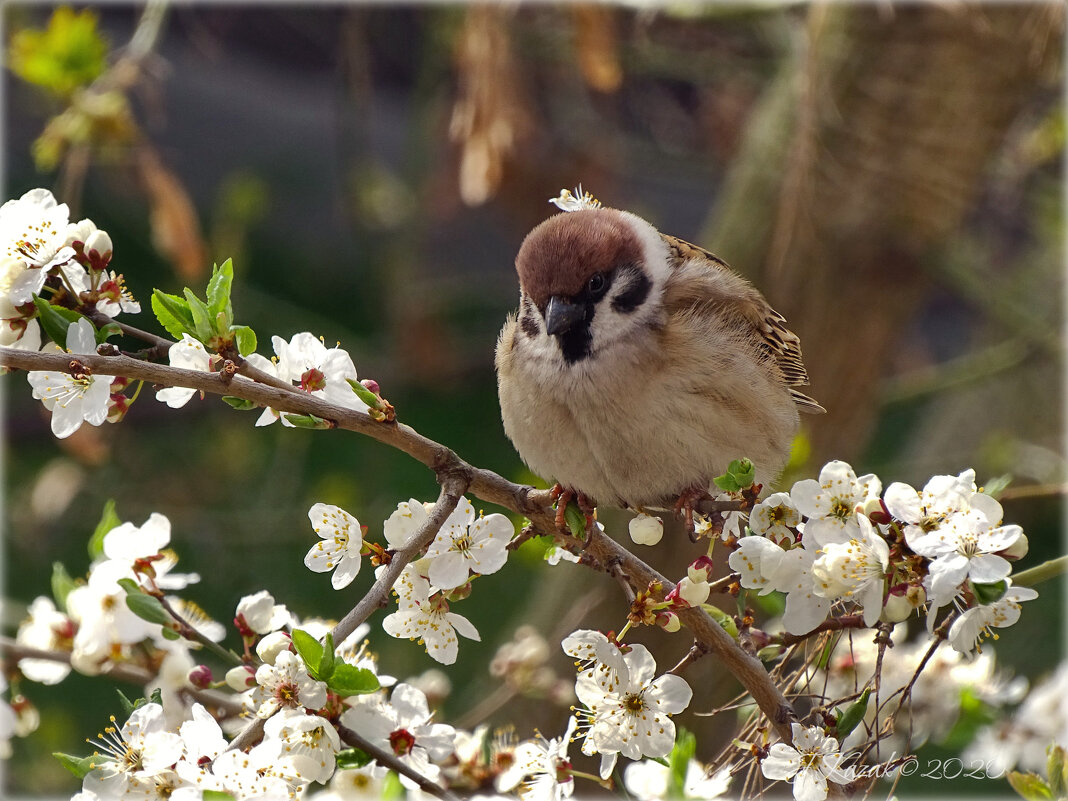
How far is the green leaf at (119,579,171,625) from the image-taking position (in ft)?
4.15

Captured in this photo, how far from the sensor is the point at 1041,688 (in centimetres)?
191

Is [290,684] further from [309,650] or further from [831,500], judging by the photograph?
[831,500]

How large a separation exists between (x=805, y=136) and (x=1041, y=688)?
1255 mm

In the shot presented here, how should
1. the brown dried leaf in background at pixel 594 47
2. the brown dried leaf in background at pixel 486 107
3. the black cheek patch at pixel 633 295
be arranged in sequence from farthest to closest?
the brown dried leaf in background at pixel 486 107, the brown dried leaf in background at pixel 594 47, the black cheek patch at pixel 633 295

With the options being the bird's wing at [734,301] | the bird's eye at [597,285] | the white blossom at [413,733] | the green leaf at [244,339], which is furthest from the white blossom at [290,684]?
the bird's wing at [734,301]

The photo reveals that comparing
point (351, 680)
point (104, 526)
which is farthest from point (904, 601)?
point (104, 526)

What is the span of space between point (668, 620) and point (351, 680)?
339mm

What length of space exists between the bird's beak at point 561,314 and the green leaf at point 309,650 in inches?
28.1

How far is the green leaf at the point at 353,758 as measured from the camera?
3.86 feet

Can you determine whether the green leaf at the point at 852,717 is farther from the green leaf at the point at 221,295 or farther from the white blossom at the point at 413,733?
the green leaf at the point at 221,295

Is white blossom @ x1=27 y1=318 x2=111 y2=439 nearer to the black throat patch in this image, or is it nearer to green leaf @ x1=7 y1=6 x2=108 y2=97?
the black throat patch

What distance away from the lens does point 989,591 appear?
42.6 inches

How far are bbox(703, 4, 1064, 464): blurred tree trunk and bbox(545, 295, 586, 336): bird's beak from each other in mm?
1222

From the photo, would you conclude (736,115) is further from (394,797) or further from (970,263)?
(394,797)
